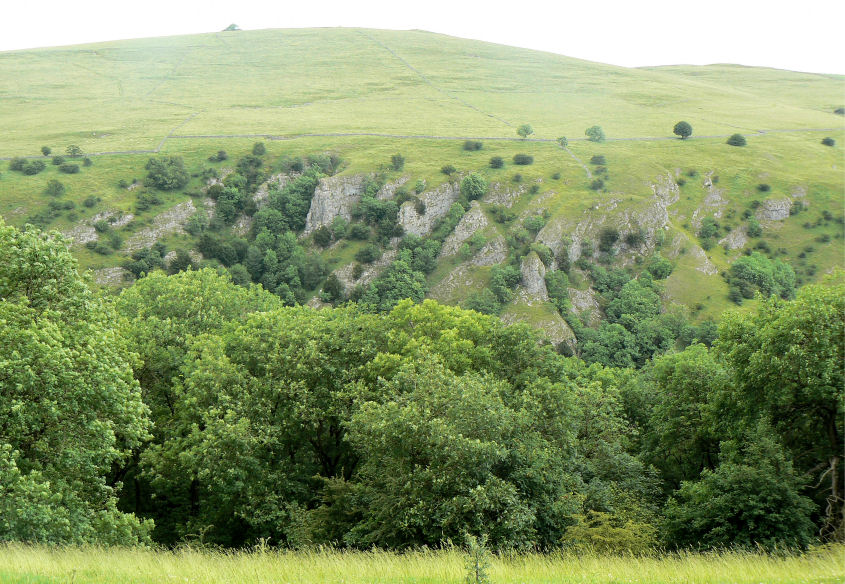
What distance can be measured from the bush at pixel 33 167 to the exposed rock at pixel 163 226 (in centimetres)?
3176

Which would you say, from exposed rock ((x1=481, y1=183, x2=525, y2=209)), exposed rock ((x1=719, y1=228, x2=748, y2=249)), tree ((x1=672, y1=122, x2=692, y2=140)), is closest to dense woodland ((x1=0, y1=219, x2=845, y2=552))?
exposed rock ((x1=481, y1=183, x2=525, y2=209))

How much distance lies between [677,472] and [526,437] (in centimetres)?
1956

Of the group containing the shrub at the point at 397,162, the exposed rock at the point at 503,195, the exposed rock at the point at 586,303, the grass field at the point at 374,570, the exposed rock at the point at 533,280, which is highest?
the shrub at the point at 397,162

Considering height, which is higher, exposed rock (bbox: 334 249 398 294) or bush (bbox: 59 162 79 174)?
bush (bbox: 59 162 79 174)

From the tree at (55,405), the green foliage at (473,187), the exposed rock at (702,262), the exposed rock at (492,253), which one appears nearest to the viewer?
the tree at (55,405)

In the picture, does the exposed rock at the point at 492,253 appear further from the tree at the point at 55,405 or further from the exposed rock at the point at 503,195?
the tree at the point at 55,405

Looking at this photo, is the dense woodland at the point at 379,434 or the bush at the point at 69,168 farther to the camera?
the bush at the point at 69,168

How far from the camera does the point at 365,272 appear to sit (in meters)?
143

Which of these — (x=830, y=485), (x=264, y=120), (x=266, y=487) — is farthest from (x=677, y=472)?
(x=264, y=120)

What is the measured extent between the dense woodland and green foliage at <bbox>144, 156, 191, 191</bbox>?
12429 cm

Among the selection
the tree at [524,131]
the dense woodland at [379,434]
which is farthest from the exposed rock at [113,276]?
the tree at [524,131]

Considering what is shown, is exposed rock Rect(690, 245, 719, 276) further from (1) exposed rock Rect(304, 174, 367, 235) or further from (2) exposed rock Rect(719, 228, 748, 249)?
(1) exposed rock Rect(304, 174, 367, 235)

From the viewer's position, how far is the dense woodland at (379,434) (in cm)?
2186

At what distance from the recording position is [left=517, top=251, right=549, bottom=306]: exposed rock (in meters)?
131
